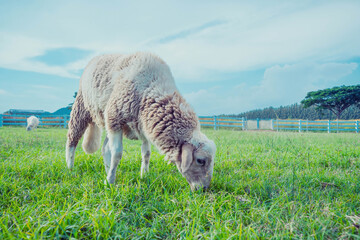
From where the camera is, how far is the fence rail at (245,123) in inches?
971

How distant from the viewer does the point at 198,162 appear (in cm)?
265

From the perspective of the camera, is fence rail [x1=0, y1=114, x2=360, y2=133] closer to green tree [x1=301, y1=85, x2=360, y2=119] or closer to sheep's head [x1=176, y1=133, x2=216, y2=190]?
green tree [x1=301, y1=85, x2=360, y2=119]

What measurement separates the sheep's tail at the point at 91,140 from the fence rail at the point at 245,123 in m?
19.5

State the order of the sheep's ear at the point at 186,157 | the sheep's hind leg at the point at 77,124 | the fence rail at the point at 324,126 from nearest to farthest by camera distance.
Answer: the sheep's ear at the point at 186,157 < the sheep's hind leg at the point at 77,124 < the fence rail at the point at 324,126

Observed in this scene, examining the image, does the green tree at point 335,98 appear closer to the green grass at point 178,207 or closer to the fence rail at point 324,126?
the fence rail at point 324,126

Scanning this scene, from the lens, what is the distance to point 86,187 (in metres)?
2.68

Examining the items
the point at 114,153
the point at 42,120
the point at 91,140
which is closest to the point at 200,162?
the point at 114,153

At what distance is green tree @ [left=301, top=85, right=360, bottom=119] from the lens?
1278 inches

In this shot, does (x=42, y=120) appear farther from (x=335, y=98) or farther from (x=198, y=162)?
(x=335, y=98)

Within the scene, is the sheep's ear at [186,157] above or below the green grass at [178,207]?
above

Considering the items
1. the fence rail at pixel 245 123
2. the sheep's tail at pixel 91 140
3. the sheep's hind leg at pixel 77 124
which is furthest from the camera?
the fence rail at pixel 245 123

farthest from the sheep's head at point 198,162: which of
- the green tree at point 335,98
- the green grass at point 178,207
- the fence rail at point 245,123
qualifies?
the green tree at point 335,98

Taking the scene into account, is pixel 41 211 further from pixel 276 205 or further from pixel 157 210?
pixel 276 205

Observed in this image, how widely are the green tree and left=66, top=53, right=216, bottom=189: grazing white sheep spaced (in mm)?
37111
